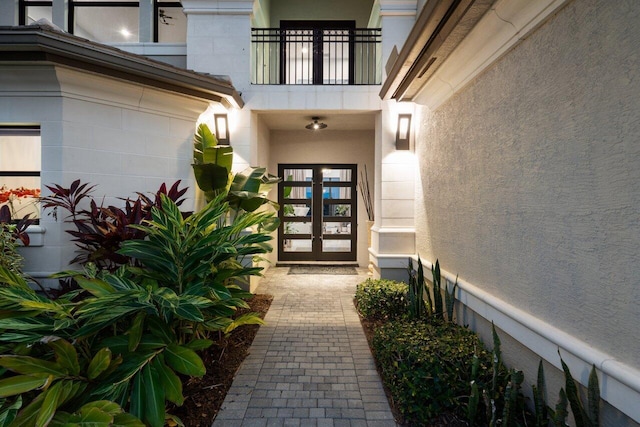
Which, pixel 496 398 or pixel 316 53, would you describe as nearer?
pixel 496 398

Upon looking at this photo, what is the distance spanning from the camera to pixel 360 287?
467 centimetres

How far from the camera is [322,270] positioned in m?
7.43

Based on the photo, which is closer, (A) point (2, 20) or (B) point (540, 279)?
(B) point (540, 279)

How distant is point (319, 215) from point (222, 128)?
3.58 metres

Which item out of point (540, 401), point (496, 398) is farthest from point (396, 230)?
point (540, 401)

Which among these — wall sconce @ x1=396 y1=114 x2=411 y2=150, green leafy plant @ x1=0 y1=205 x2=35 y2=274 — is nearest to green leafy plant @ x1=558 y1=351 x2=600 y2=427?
wall sconce @ x1=396 y1=114 x2=411 y2=150

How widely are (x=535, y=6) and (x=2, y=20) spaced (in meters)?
8.39

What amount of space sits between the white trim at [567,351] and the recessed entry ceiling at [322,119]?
4085 mm

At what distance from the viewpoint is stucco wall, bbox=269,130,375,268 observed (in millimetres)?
7930

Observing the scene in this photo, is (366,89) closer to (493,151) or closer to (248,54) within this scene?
(248,54)

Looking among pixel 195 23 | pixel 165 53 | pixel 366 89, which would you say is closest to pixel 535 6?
pixel 366 89

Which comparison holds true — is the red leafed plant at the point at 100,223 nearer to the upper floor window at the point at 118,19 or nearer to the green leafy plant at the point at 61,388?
the green leafy plant at the point at 61,388

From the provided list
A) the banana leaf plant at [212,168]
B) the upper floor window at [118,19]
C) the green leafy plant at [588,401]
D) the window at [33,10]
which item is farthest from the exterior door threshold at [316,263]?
the window at [33,10]

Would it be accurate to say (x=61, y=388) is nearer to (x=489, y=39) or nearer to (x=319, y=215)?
(x=489, y=39)
